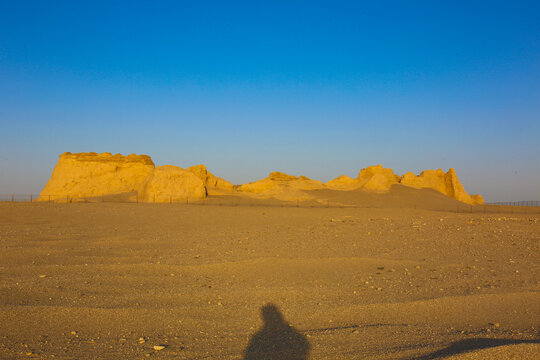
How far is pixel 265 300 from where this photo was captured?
14.6ft

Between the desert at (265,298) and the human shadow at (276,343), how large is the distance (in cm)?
1

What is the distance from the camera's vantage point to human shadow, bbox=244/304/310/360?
2959 millimetres

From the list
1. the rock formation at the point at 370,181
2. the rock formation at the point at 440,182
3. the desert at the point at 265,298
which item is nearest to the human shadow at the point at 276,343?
the desert at the point at 265,298

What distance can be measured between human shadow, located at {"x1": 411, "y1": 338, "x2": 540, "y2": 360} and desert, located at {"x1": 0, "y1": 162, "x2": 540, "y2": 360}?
0.05 feet

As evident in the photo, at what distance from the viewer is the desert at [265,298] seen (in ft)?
10.1

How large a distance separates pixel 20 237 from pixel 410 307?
26.2 feet

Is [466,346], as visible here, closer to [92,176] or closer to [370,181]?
[92,176]

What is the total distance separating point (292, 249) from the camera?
298 inches

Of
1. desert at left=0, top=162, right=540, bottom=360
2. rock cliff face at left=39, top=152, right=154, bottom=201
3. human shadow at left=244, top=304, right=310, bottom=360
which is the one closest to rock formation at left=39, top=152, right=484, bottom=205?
rock cliff face at left=39, top=152, right=154, bottom=201

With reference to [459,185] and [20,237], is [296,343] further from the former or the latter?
[459,185]

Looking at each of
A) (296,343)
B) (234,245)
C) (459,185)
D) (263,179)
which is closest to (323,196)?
(263,179)

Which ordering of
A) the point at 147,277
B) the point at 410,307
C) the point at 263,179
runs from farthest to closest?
the point at 263,179
the point at 147,277
the point at 410,307

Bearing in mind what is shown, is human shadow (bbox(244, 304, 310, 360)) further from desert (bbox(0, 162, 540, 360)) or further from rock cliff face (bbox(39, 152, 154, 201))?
rock cliff face (bbox(39, 152, 154, 201))

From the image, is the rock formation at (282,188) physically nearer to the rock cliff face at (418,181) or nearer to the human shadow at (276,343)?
the rock cliff face at (418,181)
